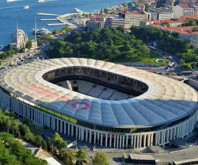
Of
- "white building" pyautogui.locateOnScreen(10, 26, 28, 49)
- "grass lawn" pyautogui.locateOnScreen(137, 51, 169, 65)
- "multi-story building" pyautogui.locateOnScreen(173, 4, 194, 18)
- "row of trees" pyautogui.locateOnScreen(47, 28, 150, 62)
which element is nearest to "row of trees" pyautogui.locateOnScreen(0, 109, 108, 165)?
"grass lawn" pyautogui.locateOnScreen(137, 51, 169, 65)

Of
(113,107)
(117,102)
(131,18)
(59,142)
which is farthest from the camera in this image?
(131,18)

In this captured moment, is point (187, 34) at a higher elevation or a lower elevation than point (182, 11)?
lower

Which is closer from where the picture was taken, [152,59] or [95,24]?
[152,59]

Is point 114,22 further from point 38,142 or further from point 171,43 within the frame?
point 38,142

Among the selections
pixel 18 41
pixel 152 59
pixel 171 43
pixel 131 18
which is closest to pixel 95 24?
pixel 131 18

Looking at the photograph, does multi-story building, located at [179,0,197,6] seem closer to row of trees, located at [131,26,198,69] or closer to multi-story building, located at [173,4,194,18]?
multi-story building, located at [173,4,194,18]

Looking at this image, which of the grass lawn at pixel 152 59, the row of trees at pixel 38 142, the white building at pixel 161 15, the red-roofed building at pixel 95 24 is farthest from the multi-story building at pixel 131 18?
the row of trees at pixel 38 142

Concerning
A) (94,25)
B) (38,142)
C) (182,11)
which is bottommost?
(38,142)
